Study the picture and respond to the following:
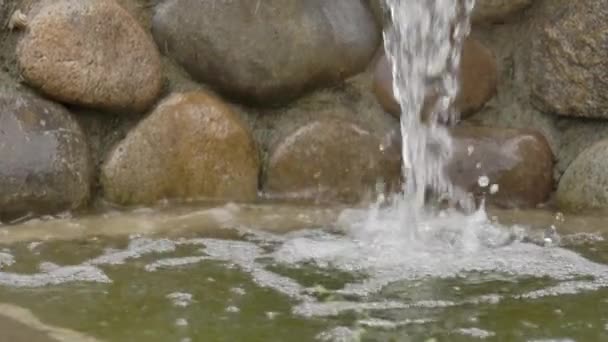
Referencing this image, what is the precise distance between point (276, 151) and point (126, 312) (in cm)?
111

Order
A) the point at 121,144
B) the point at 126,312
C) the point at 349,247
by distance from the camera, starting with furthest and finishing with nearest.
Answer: the point at 121,144 < the point at 349,247 < the point at 126,312

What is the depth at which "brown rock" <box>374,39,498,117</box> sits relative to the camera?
310cm

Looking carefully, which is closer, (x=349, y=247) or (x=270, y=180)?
(x=349, y=247)

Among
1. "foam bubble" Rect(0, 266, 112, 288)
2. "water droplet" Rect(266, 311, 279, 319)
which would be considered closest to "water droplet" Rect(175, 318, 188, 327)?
"water droplet" Rect(266, 311, 279, 319)

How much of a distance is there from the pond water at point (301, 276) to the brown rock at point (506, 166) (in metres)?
0.14

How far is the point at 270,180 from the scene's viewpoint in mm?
3049

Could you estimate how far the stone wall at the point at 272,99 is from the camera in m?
2.92

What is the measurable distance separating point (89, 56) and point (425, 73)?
0.94 metres

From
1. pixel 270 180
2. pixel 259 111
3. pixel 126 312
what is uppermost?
pixel 259 111

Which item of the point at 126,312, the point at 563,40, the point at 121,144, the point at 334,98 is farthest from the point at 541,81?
the point at 126,312

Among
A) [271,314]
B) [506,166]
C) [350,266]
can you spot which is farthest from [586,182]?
[271,314]

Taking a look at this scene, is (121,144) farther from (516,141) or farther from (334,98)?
(516,141)

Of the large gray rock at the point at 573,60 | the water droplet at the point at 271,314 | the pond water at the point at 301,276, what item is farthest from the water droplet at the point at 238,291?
the large gray rock at the point at 573,60

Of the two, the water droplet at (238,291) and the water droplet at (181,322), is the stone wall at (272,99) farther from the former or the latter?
the water droplet at (181,322)
